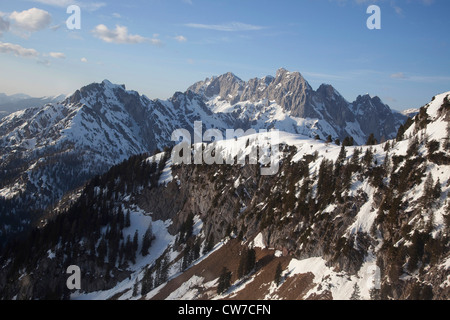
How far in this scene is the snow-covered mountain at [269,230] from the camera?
2490 inches

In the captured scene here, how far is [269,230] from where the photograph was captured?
312 ft

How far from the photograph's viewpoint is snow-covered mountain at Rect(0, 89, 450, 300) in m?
63.2

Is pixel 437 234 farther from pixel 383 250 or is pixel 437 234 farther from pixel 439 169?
pixel 439 169

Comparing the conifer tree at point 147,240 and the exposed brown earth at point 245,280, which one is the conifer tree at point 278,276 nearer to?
the exposed brown earth at point 245,280

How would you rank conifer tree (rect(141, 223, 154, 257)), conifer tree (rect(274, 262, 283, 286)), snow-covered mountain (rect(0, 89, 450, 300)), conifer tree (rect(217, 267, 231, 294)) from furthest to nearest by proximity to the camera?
conifer tree (rect(141, 223, 154, 257))
conifer tree (rect(217, 267, 231, 294))
conifer tree (rect(274, 262, 283, 286))
snow-covered mountain (rect(0, 89, 450, 300))

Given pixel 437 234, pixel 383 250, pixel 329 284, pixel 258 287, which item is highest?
pixel 437 234

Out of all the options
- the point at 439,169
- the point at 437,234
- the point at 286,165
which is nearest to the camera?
the point at 437,234

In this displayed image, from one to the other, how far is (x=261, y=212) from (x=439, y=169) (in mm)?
51773

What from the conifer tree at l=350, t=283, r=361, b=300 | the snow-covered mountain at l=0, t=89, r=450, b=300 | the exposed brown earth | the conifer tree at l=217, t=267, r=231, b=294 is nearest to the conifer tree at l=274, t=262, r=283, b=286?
the snow-covered mountain at l=0, t=89, r=450, b=300

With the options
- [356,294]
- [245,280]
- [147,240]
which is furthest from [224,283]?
[147,240]

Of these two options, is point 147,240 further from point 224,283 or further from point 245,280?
point 245,280

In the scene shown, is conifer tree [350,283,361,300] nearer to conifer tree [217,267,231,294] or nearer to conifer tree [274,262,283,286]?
conifer tree [274,262,283,286]
